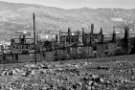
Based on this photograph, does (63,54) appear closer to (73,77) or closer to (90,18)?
(73,77)

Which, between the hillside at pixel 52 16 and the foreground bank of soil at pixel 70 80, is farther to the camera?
the hillside at pixel 52 16

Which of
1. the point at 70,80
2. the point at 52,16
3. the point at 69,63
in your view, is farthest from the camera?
the point at 52,16

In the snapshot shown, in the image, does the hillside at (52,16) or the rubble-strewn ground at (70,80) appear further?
the hillside at (52,16)

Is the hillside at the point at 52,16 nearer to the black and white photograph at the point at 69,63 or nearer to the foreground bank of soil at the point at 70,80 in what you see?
the black and white photograph at the point at 69,63

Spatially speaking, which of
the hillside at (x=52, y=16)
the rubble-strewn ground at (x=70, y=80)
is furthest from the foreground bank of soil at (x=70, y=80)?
the hillside at (x=52, y=16)

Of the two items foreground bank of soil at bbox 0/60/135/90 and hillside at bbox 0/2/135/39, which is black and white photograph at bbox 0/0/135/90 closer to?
foreground bank of soil at bbox 0/60/135/90

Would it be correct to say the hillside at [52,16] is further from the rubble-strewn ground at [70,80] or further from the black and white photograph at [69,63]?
the rubble-strewn ground at [70,80]

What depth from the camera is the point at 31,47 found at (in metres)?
23.2

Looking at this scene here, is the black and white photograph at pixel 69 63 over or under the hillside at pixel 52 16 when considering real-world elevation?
under

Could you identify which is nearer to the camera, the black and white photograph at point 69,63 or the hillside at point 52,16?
the black and white photograph at point 69,63

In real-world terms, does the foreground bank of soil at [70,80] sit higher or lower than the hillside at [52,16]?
→ lower

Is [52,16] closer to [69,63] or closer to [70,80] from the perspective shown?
[69,63]

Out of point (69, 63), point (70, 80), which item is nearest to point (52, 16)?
point (69, 63)

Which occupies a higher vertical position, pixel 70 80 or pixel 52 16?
pixel 52 16
